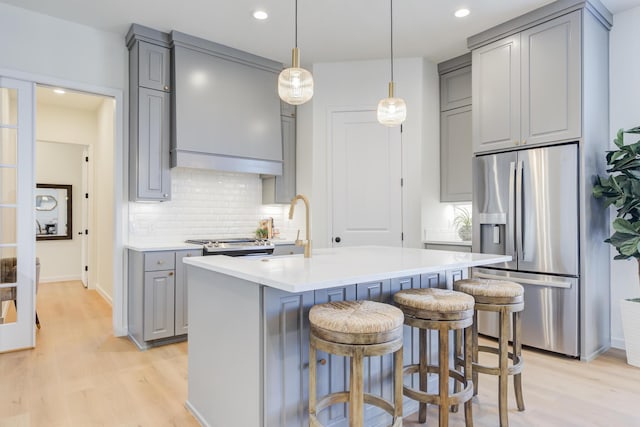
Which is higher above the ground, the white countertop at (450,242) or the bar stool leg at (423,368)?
the white countertop at (450,242)

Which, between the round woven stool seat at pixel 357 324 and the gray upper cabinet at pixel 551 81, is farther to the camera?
the gray upper cabinet at pixel 551 81

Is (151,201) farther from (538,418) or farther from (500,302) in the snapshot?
(538,418)

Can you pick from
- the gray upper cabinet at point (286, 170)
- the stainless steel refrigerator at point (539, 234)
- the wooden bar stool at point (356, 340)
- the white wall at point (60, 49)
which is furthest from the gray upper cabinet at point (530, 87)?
the white wall at point (60, 49)

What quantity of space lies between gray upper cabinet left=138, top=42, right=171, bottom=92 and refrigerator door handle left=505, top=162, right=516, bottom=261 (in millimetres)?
3354

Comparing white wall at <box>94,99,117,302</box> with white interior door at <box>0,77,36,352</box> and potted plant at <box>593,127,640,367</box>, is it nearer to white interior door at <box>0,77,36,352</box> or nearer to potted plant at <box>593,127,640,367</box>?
white interior door at <box>0,77,36,352</box>

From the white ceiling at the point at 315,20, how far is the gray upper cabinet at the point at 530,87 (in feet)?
0.89

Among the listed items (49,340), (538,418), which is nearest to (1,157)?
(49,340)

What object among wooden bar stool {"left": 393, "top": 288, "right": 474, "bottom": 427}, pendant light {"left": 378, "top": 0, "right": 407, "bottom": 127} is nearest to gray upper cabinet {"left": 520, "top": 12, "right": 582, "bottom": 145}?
pendant light {"left": 378, "top": 0, "right": 407, "bottom": 127}

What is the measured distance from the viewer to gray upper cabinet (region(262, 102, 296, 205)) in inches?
179

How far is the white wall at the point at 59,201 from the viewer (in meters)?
6.74

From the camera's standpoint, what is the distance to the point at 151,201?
379cm

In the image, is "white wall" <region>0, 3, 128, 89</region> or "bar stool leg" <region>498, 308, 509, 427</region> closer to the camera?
"bar stool leg" <region>498, 308, 509, 427</region>

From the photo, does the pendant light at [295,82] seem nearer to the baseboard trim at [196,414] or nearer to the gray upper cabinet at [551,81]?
the baseboard trim at [196,414]

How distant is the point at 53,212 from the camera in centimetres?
688
